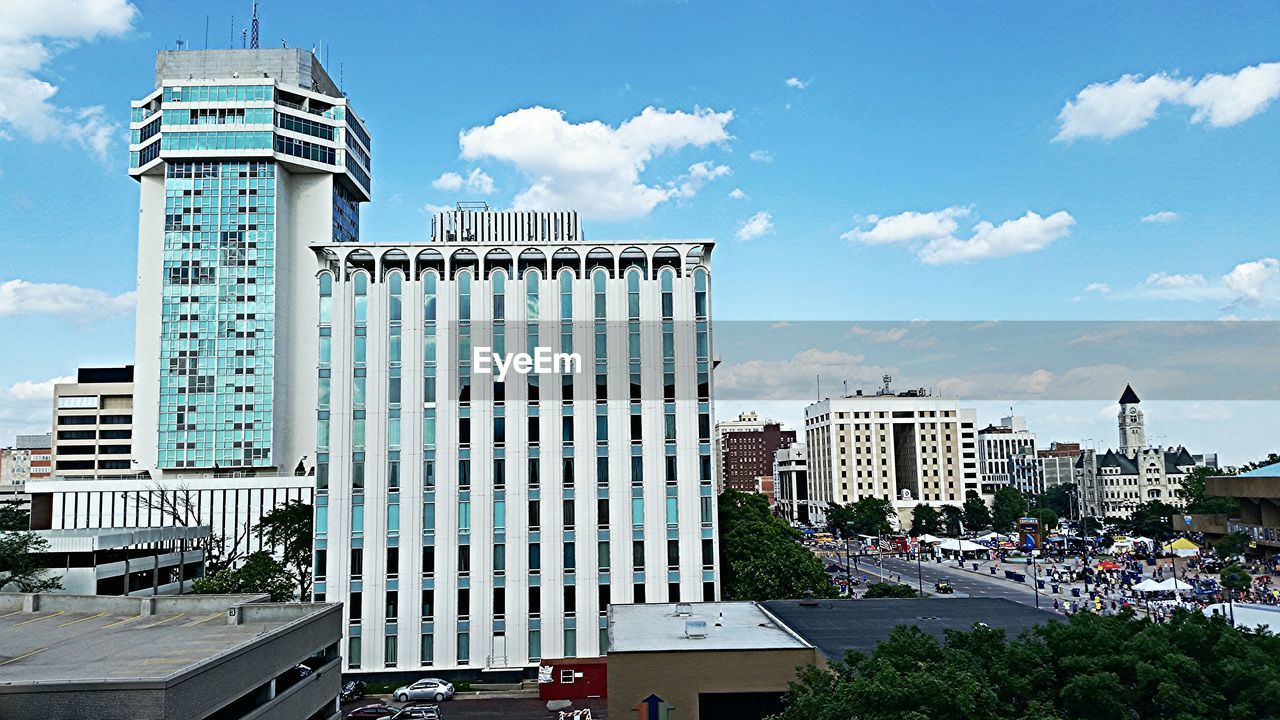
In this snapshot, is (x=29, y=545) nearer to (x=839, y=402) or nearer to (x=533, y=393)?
(x=533, y=393)

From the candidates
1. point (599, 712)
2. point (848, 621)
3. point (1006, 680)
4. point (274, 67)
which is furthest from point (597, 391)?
point (274, 67)

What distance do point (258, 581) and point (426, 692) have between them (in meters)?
14.0

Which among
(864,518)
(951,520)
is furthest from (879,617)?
(951,520)

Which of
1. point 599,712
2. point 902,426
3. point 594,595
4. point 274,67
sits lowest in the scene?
point 599,712

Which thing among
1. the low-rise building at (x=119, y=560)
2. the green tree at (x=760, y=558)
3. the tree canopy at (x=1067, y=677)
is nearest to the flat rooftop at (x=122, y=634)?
the tree canopy at (x=1067, y=677)

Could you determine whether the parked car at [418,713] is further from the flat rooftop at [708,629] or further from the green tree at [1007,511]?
the green tree at [1007,511]

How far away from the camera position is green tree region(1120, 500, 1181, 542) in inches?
5340

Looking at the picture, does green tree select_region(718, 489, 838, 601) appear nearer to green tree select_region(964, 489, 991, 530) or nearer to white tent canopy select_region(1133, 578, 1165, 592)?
white tent canopy select_region(1133, 578, 1165, 592)

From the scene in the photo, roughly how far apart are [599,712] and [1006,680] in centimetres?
2861

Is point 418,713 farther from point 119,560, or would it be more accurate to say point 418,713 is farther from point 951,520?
point 951,520

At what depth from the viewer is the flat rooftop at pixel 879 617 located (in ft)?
109

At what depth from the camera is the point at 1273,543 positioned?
96.8m

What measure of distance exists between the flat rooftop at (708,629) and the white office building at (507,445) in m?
12.4

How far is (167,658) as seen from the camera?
25016 mm
